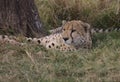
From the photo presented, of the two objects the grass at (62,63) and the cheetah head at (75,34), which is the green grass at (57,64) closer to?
the grass at (62,63)

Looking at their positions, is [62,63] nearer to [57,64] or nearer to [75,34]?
[57,64]

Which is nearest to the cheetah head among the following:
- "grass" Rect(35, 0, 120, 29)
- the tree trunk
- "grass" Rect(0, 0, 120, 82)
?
"grass" Rect(0, 0, 120, 82)

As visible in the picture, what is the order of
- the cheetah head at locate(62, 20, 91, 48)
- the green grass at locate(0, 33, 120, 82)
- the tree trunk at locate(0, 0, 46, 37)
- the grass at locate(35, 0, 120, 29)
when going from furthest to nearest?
the grass at locate(35, 0, 120, 29), the tree trunk at locate(0, 0, 46, 37), the cheetah head at locate(62, 20, 91, 48), the green grass at locate(0, 33, 120, 82)

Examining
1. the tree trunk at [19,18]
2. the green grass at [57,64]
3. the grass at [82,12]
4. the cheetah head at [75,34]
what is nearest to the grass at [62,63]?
the green grass at [57,64]

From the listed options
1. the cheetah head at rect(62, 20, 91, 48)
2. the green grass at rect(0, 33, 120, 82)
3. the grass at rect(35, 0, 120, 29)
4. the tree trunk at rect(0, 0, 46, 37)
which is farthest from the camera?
the grass at rect(35, 0, 120, 29)

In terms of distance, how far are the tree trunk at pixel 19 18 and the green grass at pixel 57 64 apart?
→ 539 mm

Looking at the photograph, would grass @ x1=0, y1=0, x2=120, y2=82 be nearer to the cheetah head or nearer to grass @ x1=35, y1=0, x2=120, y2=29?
the cheetah head

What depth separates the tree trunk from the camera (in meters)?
5.05

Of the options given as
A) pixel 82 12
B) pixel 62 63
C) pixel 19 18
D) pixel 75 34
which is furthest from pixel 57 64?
pixel 82 12

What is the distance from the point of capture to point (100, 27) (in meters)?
6.37

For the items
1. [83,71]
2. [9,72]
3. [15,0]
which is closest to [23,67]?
[9,72]

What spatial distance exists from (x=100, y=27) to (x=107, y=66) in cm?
277

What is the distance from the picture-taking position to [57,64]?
3.84 m

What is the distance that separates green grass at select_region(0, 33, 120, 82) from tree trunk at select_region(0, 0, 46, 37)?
0.54 meters
